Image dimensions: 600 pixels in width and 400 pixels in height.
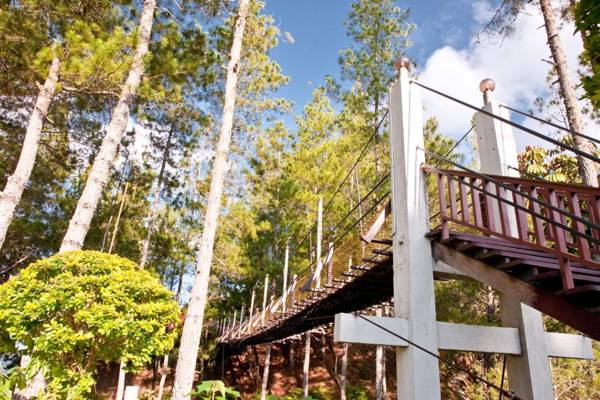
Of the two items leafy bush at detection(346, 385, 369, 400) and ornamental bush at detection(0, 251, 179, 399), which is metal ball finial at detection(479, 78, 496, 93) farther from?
leafy bush at detection(346, 385, 369, 400)

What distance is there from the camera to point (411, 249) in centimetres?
202

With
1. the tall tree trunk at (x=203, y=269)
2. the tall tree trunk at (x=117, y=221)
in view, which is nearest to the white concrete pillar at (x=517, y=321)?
the tall tree trunk at (x=203, y=269)

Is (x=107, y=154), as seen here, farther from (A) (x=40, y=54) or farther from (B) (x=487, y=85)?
(B) (x=487, y=85)

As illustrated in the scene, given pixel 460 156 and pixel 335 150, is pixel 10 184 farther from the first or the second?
pixel 460 156

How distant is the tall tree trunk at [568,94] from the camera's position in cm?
425

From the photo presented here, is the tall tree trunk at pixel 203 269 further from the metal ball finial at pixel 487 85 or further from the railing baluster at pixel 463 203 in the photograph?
the metal ball finial at pixel 487 85

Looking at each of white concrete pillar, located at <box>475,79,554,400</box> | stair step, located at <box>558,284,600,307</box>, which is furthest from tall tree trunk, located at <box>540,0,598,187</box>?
stair step, located at <box>558,284,600,307</box>

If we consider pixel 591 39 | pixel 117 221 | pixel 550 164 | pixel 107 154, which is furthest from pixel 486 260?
pixel 117 221

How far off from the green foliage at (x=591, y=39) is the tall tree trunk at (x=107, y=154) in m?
4.23

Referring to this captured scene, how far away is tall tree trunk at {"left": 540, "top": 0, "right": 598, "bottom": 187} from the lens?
4246 mm

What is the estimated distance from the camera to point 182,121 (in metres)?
10.6

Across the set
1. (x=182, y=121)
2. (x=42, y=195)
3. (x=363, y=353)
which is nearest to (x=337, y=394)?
(x=363, y=353)

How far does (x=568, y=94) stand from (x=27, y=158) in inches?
263

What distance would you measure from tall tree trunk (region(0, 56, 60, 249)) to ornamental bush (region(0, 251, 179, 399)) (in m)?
3.04
